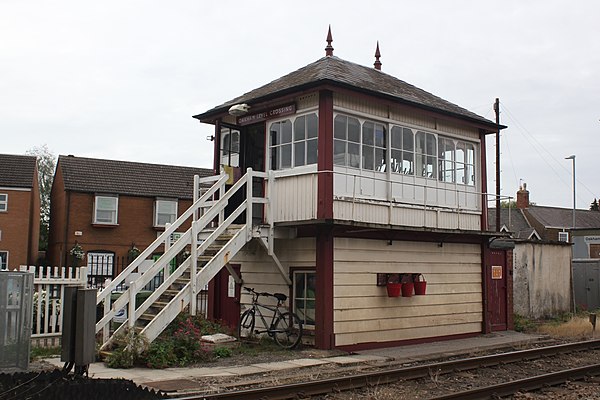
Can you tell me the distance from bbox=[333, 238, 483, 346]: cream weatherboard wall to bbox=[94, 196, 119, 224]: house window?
21.5 meters

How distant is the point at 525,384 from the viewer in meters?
9.29

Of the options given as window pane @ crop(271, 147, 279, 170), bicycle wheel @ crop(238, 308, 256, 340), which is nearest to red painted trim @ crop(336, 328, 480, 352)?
bicycle wheel @ crop(238, 308, 256, 340)

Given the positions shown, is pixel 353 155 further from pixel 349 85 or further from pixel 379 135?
pixel 349 85

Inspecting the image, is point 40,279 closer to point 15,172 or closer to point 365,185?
point 365,185

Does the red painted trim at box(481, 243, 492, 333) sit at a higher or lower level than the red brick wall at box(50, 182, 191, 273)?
lower

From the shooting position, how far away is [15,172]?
1235 inches

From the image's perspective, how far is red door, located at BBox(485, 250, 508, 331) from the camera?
55.4 feet

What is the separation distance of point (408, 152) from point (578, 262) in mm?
11930

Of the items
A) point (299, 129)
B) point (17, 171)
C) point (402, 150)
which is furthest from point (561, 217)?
point (299, 129)

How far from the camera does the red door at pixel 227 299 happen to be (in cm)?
1505

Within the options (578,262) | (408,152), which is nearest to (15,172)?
(408,152)

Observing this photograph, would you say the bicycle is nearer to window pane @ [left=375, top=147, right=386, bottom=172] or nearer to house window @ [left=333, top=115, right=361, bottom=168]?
house window @ [left=333, top=115, right=361, bottom=168]

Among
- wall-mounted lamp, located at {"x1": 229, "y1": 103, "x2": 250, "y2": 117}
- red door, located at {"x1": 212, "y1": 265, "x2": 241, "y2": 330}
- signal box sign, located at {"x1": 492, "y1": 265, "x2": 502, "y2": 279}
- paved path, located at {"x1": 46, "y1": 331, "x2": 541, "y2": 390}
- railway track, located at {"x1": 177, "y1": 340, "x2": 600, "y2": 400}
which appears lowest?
paved path, located at {"x1": 46, "y1": 331, "x2": 541, "y2": 390}

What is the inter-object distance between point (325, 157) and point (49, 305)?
20.6 ft
